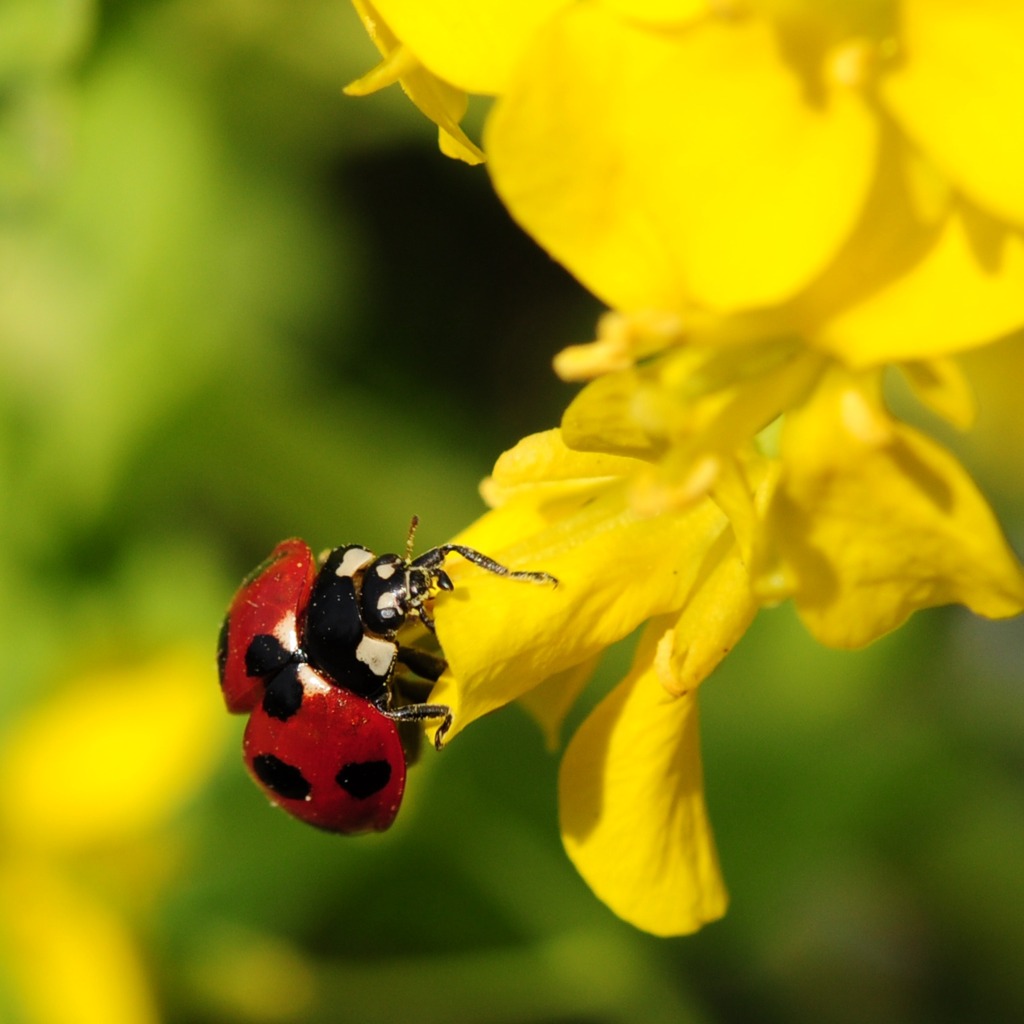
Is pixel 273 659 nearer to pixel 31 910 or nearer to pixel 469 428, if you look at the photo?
pixel 31 910

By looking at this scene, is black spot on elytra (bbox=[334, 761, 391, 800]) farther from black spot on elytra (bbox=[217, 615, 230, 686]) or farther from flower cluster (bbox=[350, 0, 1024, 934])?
flower cluster (bbox=[350, 0, 1024, 934])

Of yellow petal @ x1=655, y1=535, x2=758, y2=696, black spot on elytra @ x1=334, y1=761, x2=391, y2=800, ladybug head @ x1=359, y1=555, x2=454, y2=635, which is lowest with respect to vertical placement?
black spot on elytra @ x1=334, y1=761, x2=391, y2=800

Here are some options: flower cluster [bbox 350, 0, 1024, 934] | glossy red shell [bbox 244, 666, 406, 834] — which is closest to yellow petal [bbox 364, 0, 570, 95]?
flower cluster [bbox 350, 0, 1024, 934]

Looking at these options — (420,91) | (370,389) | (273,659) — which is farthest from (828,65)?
(370,389)

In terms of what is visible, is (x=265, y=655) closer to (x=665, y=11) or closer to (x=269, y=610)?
(x=269, y=610)

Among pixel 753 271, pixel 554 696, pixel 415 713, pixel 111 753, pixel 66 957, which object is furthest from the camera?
pixel 111 753

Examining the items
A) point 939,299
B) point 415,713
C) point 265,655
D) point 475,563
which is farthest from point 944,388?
point 265,655
